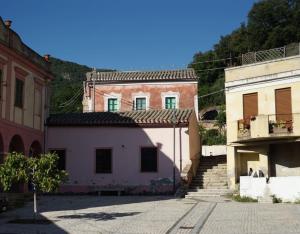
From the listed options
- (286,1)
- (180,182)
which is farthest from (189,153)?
(286,1)

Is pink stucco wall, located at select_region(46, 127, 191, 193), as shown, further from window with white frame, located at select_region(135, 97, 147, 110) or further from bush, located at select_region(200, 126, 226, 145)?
bush, located at select_region(200, 126, 226, 145)

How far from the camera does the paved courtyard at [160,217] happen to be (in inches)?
537

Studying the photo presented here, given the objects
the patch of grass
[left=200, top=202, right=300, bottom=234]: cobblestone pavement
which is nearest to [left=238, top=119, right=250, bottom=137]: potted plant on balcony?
the patch of grass

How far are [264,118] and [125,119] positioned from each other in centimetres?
841

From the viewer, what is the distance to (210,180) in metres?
27.5

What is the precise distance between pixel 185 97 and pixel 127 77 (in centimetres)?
543

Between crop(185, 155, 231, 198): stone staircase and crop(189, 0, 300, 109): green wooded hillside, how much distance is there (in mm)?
27802

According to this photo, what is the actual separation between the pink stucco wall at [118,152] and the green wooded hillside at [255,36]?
3097 cm

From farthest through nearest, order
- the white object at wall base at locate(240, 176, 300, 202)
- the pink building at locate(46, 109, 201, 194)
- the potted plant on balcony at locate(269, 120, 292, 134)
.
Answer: the pink building at locate(46, 109, 201, 194), the potted plant on balcony at locate(269, 120, 292, 134), the white object at wall base at locate(240, 176, 300, 202)

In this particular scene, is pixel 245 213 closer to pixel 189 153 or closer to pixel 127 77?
pixel 189 153

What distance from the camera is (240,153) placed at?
2714 cm

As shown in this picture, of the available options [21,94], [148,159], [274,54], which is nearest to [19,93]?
[21,94]

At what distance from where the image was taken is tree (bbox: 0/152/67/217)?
15445 millimetres

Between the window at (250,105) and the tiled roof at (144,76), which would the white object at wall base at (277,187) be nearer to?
the window at (250,105)
